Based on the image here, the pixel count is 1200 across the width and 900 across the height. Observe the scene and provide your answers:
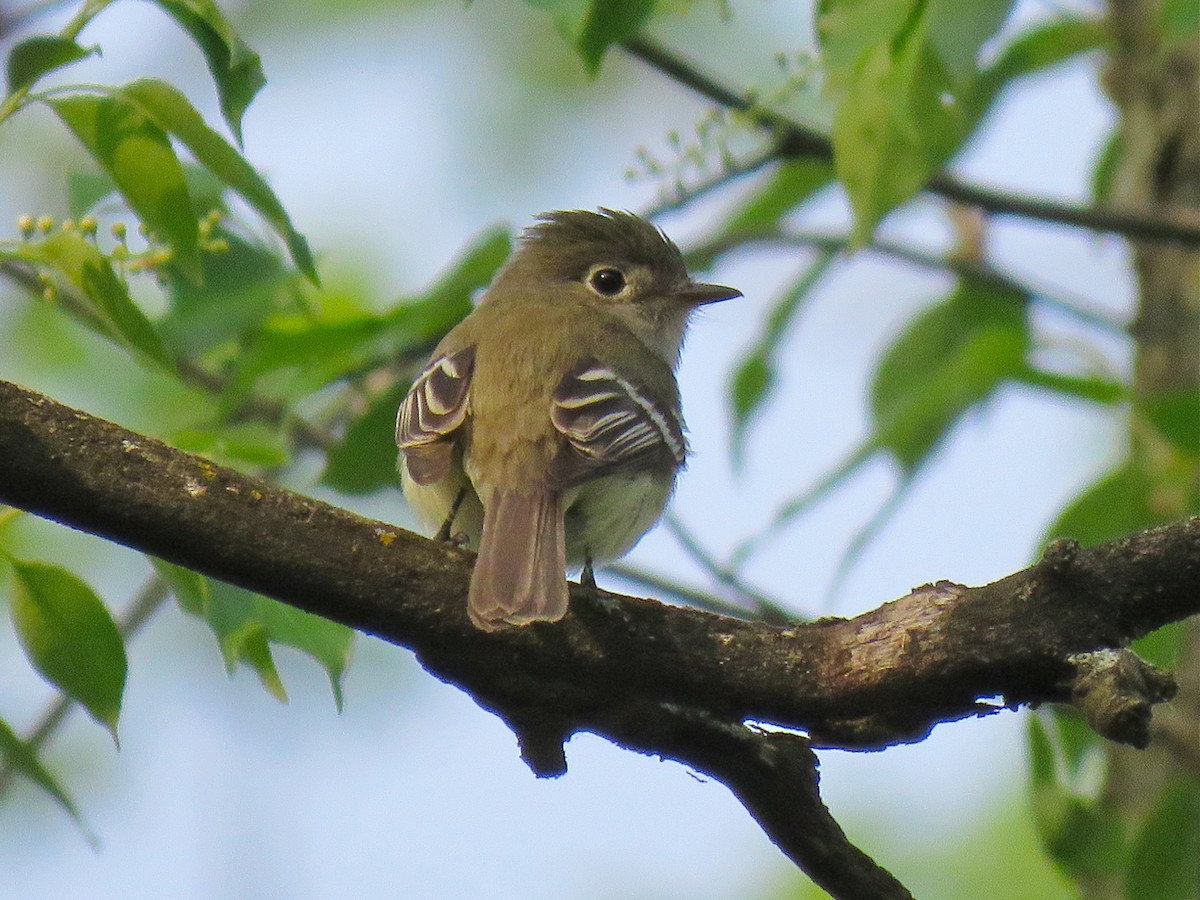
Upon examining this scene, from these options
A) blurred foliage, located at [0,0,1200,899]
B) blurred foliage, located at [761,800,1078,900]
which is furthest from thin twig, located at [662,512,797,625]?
blurred foliage, located at [761,800,1078,900]

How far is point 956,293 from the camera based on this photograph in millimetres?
6039

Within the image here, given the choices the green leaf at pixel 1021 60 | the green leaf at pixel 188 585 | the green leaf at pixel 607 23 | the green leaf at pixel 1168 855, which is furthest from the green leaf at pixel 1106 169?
the green leaf at pixel 188 585

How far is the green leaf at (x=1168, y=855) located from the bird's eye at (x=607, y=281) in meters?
2.99

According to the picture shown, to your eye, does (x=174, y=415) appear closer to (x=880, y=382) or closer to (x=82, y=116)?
(x=880, y=382)

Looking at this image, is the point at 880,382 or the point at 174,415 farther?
the point at 174,415

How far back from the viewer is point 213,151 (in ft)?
9.93

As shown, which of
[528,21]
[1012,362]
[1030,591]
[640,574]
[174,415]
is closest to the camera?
[1030,591]

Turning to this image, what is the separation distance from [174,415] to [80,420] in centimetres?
452

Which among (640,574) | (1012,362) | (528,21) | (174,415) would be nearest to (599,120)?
(528,21)

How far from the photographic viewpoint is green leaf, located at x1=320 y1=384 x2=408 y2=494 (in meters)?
4.69

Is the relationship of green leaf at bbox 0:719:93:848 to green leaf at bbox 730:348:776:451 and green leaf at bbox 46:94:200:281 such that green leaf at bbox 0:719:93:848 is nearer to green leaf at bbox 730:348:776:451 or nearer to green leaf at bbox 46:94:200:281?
green leaf at bbox 46:94:200:281

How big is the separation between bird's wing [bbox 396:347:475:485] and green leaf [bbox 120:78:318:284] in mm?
1204

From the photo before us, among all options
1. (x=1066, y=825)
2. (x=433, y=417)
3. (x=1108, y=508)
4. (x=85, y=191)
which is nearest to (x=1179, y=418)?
(x=1108, y=508)

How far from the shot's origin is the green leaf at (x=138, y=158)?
2936 mm
